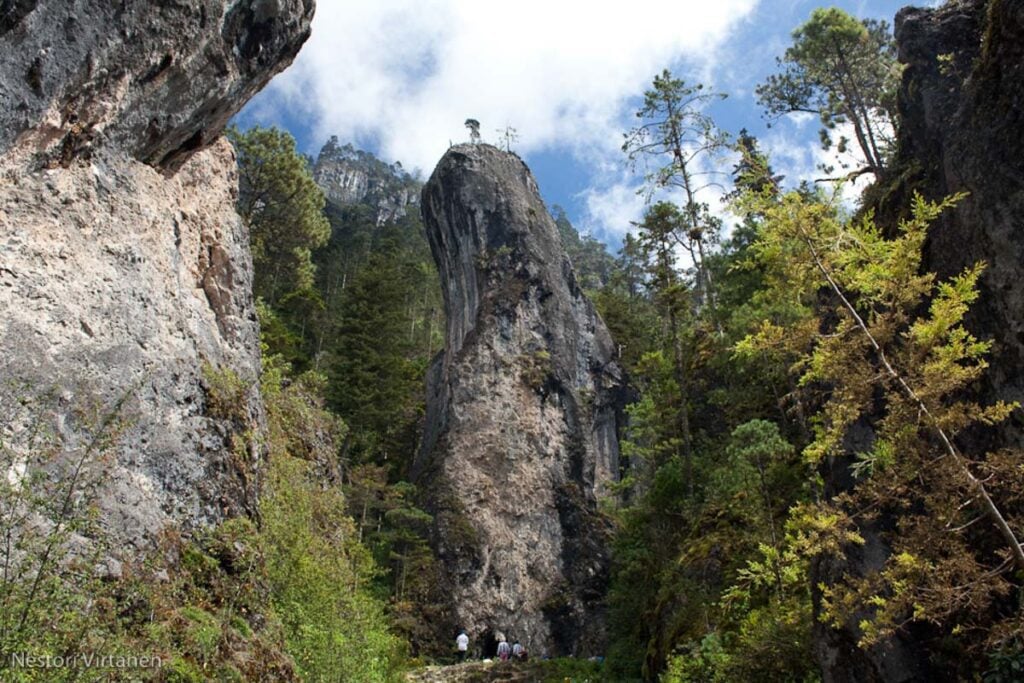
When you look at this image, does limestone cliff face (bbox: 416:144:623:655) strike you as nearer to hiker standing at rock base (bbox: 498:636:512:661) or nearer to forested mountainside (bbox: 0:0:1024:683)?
forested mountainside (bbox: 0:0:1024:683)

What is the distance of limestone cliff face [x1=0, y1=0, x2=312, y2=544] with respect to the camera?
391 inches

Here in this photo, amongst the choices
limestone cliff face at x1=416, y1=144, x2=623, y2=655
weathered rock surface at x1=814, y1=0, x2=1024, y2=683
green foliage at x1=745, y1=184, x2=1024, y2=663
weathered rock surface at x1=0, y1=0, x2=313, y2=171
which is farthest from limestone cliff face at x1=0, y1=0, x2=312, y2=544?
limestone cliff face at x1=416, y1=144, x2=623, y2=655

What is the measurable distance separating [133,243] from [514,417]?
60.1 ft

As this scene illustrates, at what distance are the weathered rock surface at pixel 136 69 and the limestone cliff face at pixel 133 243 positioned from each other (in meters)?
0.03

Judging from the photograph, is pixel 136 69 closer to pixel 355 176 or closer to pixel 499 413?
pixel 499 413

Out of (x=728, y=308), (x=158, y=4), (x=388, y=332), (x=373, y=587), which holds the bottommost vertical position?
(x=373, y=587)

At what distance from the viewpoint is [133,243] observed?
1266cm

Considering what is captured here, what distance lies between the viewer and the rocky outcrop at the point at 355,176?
104 metres

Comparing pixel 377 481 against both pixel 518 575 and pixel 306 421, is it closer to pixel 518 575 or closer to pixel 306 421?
pixel 306 421

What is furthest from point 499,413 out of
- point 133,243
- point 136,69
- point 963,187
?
point 963,187

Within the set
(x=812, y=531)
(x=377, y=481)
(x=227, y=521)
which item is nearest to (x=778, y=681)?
(x=812, y=531)

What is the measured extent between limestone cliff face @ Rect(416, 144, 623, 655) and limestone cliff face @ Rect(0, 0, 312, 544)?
1227 centimetres

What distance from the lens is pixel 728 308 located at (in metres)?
23.0

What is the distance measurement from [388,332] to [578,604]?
15.3m
